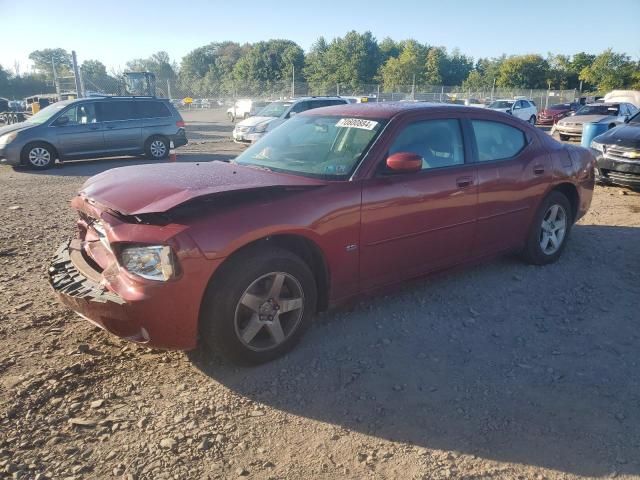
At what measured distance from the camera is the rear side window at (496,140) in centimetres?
433

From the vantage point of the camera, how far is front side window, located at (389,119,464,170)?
3799mm

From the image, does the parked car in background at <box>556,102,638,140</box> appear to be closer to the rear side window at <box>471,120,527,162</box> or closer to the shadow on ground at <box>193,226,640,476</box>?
the rear side window at <box>471,120,527,162</box>

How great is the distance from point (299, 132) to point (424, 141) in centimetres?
107

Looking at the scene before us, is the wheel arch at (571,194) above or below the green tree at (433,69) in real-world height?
below

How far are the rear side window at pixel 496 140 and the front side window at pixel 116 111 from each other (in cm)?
1081

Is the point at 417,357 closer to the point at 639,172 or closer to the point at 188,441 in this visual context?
the point at 188,441

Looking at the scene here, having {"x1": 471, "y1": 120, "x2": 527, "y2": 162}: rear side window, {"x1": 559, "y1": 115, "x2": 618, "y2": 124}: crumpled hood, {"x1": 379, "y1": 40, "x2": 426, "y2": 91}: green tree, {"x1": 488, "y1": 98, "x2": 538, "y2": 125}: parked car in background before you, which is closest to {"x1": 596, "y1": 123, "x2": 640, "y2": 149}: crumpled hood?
{"x1": 471, "y1": 120, "x2": 527, "y2": 162}: rear side window

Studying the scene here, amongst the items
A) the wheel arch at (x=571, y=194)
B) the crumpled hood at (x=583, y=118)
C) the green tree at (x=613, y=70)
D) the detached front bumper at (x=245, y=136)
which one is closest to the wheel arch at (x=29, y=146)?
the detached front bumper at (x=245, y=136)

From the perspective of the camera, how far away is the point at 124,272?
2.78 metres

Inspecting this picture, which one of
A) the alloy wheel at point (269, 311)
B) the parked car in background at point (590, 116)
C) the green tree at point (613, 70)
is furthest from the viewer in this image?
the green tree at point (613, 70)

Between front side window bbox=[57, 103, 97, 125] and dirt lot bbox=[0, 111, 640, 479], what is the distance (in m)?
9.00

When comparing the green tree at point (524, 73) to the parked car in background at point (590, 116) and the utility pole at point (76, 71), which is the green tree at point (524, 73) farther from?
the utility pole at point (76, 71)

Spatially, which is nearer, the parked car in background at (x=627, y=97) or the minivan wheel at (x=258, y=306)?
the minivan wheel at (x=258, y=306)

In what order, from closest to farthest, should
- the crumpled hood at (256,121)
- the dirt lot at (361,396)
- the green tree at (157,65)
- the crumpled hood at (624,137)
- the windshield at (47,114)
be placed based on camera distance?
the dirt lot at (361,396), the crumpled hood at (624,137), the windshield at (47,114), the crumpled hood at (256,121), the green tree at (157,65)
